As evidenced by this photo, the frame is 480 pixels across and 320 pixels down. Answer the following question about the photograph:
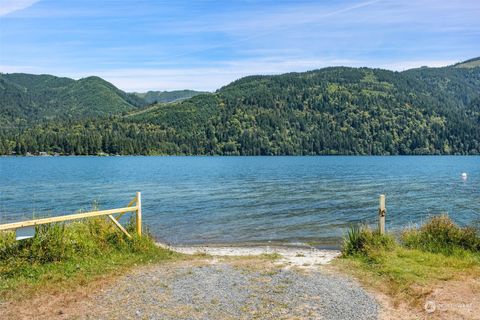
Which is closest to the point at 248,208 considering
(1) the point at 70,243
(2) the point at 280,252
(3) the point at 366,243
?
(2) the point at 280,252

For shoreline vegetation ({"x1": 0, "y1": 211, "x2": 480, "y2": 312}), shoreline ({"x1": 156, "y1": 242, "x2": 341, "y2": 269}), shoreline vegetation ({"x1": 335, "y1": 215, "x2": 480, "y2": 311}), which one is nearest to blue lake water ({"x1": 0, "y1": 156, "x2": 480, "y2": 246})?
shoreline ({"x1": 156, "y1": 242, "x2": 341, "y2": 269})

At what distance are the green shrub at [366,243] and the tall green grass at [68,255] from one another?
6942mm

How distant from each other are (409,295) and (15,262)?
11.2 m

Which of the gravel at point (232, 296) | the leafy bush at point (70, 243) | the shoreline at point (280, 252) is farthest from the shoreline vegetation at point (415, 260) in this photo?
the leafy bush at point (70, 243)

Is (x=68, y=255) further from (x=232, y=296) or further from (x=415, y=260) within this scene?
(x=415, y=260)

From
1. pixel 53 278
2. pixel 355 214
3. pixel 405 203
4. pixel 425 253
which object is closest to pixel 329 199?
pixel 405 203

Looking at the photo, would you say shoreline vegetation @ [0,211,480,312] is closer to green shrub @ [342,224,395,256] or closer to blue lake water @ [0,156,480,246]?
green shrub @ [342,224,395,256]

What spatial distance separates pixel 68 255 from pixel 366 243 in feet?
35.4

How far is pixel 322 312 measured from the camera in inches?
415

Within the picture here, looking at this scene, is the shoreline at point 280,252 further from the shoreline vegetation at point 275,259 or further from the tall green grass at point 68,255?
the tall green grass at point 68,255

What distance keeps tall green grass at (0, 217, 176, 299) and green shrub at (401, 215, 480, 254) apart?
9854 mm

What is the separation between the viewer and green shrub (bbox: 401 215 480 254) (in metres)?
17.4

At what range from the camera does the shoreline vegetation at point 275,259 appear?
1250 centimetres

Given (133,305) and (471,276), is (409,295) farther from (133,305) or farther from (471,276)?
(133,305)
